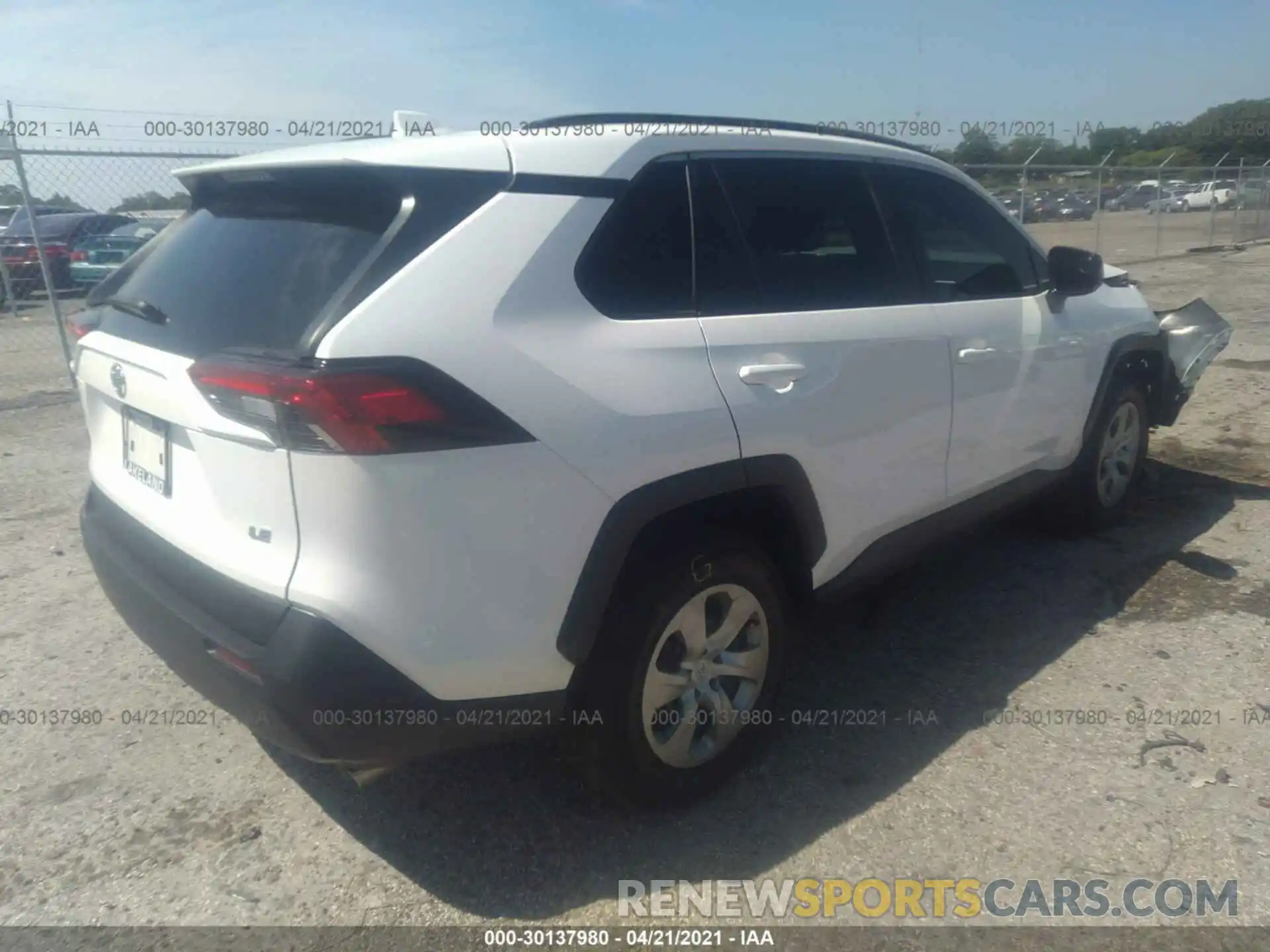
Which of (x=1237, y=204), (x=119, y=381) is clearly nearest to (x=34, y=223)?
(x=119, y=381)

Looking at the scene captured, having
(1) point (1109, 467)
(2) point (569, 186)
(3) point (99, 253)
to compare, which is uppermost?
(2) point (569, 186)

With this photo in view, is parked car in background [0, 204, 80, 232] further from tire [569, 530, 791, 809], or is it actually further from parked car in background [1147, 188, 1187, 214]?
parked car in background [1147, 188, 1187, 214]

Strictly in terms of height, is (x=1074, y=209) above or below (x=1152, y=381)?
below

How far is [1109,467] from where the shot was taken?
4770 millimetres

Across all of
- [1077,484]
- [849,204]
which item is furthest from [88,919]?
[1077,484]

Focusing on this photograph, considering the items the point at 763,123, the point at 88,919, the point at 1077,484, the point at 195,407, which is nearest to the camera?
the point at 195,407

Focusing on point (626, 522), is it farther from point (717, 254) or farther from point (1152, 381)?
point (1152, 381)

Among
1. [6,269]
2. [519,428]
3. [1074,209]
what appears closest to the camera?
[519,428]

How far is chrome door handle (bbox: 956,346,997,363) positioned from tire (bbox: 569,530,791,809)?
1.13 meters

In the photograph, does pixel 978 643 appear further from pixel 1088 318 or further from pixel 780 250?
pixel 780 250

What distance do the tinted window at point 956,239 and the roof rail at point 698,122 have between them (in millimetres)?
196

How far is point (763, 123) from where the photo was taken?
3.06m

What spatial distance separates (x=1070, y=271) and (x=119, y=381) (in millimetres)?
3517

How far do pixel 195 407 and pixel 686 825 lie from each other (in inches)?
67.6
